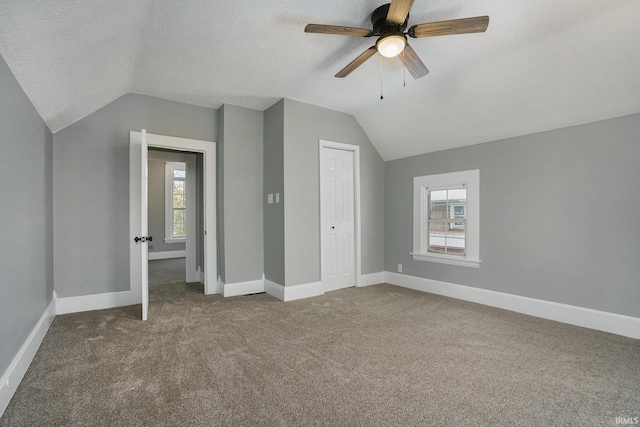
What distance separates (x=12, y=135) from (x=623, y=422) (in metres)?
3.96

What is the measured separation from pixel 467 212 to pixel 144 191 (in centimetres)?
383

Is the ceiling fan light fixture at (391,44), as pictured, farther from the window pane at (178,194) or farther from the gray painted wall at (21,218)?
the window pane at (178,194)

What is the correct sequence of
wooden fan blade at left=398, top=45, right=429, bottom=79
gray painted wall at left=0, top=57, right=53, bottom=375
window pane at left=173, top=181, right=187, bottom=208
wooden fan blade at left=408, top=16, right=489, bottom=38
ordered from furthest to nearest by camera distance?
window pane at left=173, top=181, right=187, bottom=208 → wooden fan blade at left=398, top=45, right=429, bottom=79 → wooden fan blade at left=408, top=16, right=489, bottom=38 → gray painted wall at left=0, top=57, right=53, bottom=375

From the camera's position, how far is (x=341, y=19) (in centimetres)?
230

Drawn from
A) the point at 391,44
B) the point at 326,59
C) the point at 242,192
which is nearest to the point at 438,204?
the point at 326,59

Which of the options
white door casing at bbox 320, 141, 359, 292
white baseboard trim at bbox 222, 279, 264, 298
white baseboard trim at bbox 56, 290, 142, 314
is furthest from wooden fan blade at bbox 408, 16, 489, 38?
white baseboard trim at bbox 56, 290, 142, 314

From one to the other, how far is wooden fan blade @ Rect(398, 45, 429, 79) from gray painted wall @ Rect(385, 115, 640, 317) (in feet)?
5.44

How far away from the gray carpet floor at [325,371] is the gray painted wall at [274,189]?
0.81m

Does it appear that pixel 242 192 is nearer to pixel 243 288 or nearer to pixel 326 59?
pixel 243 288

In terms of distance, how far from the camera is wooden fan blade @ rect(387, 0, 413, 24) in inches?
71.8

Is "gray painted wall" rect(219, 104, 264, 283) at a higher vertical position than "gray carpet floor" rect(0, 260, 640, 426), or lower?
higher

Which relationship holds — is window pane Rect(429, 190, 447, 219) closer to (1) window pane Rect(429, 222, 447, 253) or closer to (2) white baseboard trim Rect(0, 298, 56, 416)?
→ (1) window pane Rect(429, 222, 447, 253)

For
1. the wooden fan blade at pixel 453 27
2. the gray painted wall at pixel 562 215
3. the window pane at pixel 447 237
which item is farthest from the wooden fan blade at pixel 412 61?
the window pane at pixel 447 237

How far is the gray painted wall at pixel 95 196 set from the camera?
329cm
